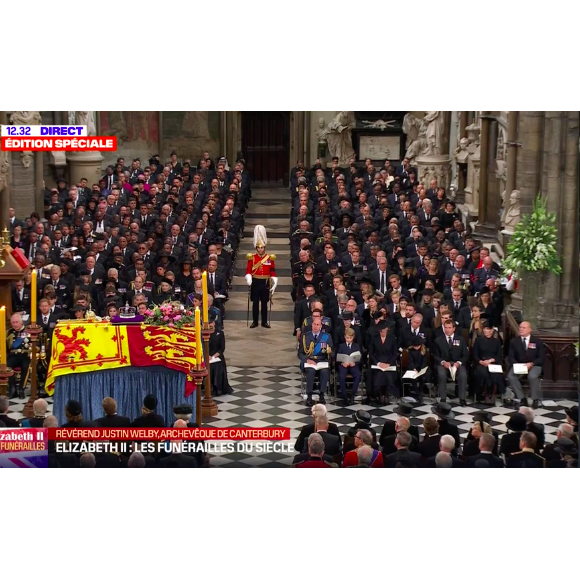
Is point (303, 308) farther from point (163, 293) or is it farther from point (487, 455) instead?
point (487, 455)

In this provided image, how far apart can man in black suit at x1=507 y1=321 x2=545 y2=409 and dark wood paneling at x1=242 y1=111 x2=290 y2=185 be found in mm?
19686

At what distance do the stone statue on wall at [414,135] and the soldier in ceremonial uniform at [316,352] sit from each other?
14.6m

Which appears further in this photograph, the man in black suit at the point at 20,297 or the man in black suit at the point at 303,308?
the man in black suit at the point at 20,297

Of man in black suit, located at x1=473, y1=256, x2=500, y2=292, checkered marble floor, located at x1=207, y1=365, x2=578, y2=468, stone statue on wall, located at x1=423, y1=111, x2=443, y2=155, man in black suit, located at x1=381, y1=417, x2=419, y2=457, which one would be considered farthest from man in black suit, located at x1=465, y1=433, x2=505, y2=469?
stone statue on wall, located at x1=423, y1=111, x2=443, y2=155

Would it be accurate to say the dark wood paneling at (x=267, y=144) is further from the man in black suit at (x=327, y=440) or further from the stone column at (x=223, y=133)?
the man in black suit at (x=327, y=440)

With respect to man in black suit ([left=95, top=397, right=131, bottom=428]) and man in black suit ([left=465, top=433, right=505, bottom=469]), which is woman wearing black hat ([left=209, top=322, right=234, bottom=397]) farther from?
man in black suit ([left=465, top=433, right=505, bottom=469])

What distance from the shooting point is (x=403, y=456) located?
39.8 feet

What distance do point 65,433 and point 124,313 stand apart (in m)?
2.77

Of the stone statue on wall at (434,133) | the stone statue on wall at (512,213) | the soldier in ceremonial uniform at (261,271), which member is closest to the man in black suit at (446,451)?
the soldier in ceremonial uniform at (261,271)

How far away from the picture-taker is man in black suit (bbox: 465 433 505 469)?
39.0 ft

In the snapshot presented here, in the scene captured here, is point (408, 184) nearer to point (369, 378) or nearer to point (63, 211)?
point (63, 211)

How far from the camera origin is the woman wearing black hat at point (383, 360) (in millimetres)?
16531

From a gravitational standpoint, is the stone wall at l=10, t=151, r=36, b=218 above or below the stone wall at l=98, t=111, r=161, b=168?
below

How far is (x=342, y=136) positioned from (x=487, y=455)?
22988mm
